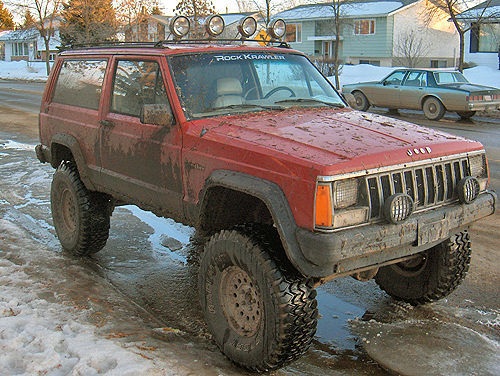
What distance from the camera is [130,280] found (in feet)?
16.4

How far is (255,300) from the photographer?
3.38m

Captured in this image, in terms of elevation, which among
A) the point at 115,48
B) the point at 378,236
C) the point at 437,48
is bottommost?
the point at 378,236

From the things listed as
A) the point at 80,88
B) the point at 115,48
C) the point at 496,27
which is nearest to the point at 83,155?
the point at 80,88

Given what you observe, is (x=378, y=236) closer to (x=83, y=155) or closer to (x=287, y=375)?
(x=287, y=375)

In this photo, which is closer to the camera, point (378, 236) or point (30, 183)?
point (378, 236)

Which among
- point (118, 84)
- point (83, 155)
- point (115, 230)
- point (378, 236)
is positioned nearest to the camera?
point (378, 236)

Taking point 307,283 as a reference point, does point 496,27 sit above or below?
above

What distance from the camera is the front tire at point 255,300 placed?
3135 millimetres

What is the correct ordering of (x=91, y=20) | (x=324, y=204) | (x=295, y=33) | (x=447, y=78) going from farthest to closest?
1. (x=295, y=33)
2. (x=91, y=20)
3. (x=447, y=78)
4. (x=324, y=204)

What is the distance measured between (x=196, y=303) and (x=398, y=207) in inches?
82.8

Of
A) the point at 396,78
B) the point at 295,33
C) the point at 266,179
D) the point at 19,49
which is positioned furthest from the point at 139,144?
the point at 19,49

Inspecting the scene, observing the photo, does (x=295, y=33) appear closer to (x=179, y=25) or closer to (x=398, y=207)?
(x=179, y=25)

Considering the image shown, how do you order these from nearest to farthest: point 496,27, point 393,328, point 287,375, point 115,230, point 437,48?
point 287,375
point 393,328
point 115,230
point 496,27
point 437,48

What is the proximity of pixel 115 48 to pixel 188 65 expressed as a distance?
1.16 meters
